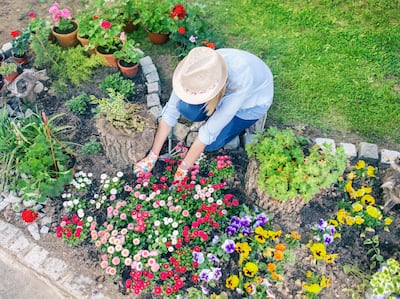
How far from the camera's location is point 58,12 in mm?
4496

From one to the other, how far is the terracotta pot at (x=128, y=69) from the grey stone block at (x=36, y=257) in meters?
2.03

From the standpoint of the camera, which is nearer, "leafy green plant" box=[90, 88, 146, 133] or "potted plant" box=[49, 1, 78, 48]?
"leafy green plant" box=[90, 88, 146, 133]

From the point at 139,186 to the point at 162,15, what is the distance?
6.76 ft

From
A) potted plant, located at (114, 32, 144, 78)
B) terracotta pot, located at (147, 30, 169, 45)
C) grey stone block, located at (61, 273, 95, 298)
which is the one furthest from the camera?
terracotta pot, located at (147, 30, 169, 45)

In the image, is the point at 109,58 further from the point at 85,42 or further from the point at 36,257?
the point at 36,257

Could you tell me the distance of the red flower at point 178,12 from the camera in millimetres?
4430

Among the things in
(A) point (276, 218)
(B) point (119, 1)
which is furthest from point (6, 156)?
(A) point (276, 218)

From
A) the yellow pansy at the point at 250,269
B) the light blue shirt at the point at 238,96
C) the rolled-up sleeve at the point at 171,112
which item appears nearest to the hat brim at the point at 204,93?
the light blue shirt at the point at 238,96

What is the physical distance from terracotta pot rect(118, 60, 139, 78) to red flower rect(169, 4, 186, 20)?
2.28ft

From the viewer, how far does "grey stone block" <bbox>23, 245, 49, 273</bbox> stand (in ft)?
11.3

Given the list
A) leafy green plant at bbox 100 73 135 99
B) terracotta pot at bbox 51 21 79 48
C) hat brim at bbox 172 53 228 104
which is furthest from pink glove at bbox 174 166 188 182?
terracotta pot at bbox 51 21 79 48

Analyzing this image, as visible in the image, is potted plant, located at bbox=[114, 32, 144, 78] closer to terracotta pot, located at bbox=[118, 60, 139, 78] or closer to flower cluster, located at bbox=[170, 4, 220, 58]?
terracotta pot, located at bbox=[118, 60, 139, 78]

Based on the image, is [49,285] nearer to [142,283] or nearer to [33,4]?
[142,283]

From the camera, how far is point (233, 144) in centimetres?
402
